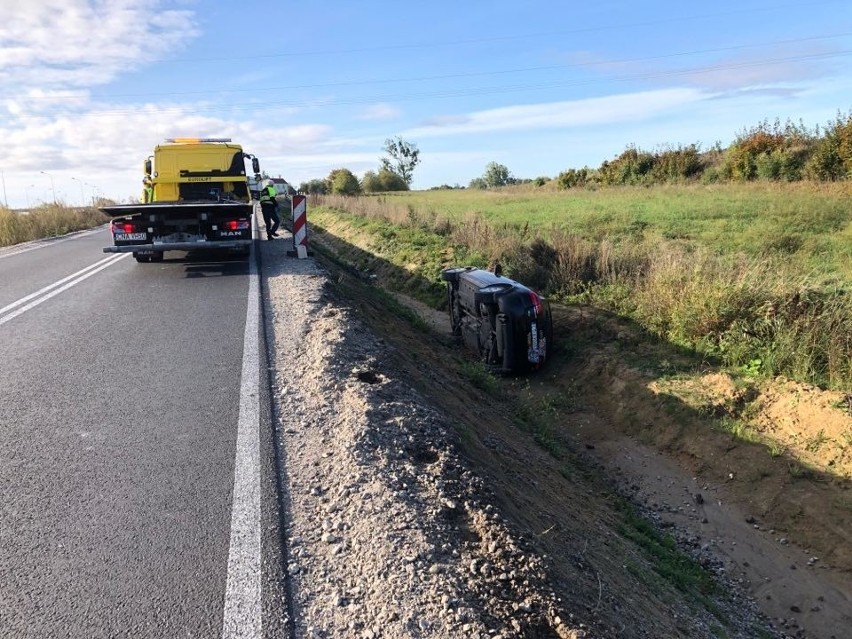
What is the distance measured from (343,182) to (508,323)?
207ft

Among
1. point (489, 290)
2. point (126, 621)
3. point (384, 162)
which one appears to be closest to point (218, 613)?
point (126, 621)

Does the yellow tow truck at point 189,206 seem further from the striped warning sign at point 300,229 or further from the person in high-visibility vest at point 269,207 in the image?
the striped warning sign at point 300,229

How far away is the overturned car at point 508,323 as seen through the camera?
8.72 metres

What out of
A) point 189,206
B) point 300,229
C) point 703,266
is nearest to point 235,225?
point 189,206

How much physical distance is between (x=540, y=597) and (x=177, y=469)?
7.96 ft

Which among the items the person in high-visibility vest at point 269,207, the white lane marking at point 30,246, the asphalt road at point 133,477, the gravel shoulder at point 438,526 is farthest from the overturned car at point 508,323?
the white lane marking at point 30,246

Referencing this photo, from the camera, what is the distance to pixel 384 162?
104 meters

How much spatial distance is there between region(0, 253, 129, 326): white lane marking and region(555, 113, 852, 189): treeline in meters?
29.7

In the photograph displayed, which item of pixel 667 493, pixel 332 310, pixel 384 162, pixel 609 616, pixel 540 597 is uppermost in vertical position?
pixel 384 162

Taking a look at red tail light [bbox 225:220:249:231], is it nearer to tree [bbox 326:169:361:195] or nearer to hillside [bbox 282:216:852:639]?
hillside [bbox 282:216:852:639]

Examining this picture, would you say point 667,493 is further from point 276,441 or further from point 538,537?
point 276,441

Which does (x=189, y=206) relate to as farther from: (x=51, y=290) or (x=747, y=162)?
(x=747, y=162)

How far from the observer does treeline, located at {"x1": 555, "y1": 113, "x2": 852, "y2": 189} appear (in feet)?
95.2

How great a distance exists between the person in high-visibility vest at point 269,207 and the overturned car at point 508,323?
715cm
